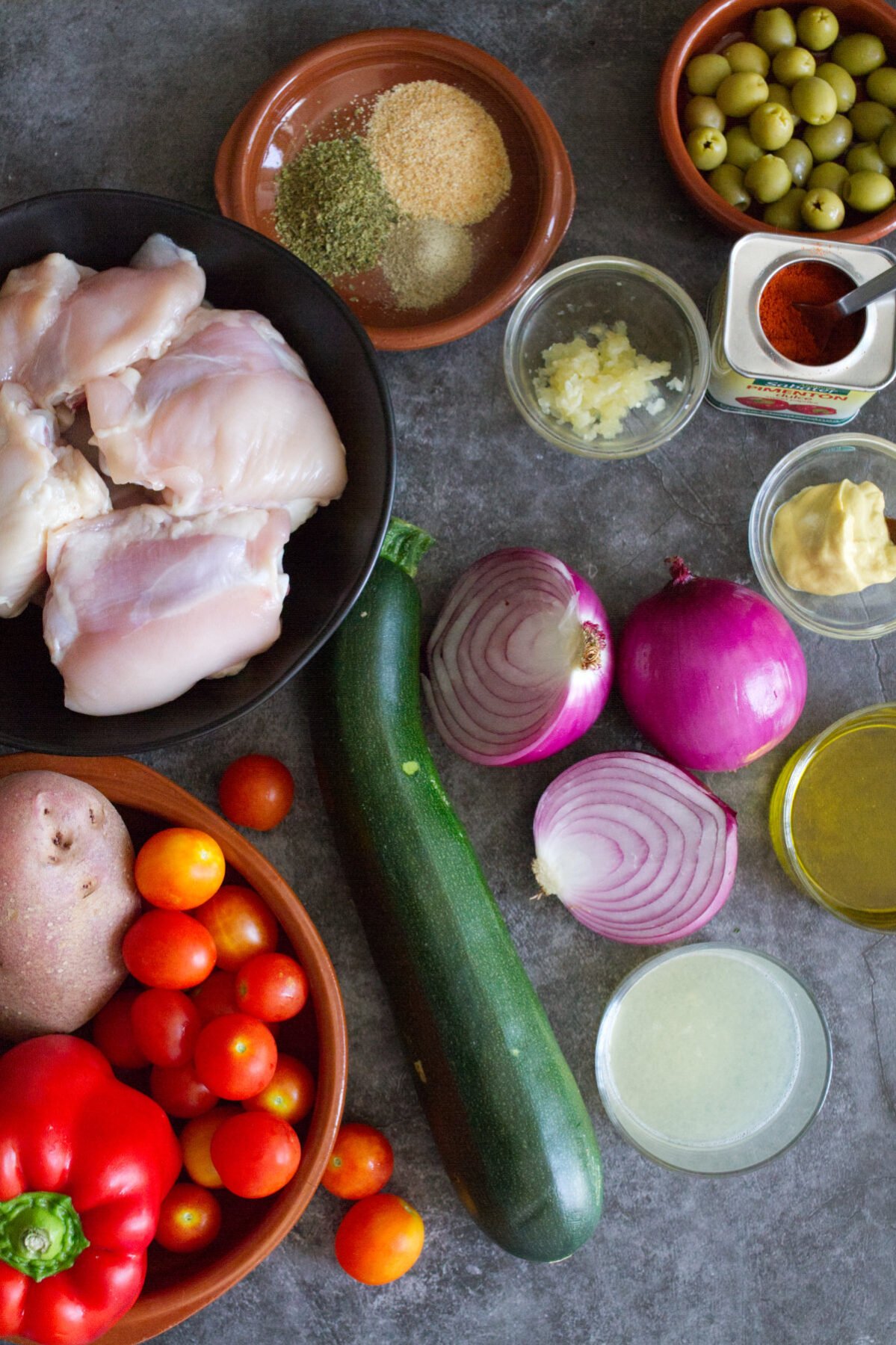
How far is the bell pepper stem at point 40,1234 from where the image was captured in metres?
1.15

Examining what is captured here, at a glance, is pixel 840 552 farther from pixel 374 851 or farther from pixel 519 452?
A: pixel 374 851

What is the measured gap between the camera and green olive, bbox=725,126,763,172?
146 centimetres

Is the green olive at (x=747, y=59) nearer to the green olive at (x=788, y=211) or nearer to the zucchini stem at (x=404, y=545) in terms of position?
the green olive at (x=788, y=211)

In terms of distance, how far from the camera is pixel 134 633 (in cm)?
118

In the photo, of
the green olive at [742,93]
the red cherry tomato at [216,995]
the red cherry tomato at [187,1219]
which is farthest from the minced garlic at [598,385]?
the red cherry tomato at [187,1219]

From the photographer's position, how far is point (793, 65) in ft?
4.75

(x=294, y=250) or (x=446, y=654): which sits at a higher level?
(x=294, y=250)

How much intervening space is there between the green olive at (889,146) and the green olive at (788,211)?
0.37ft

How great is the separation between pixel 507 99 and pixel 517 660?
0.76 m

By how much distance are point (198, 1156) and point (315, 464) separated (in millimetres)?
864

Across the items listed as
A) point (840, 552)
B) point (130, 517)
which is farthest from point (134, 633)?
point (840, 552)

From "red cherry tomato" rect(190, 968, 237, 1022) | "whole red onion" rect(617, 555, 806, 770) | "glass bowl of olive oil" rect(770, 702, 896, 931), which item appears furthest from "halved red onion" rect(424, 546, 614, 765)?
"red cherry tomato" rect(190, 968, 237, 1022)

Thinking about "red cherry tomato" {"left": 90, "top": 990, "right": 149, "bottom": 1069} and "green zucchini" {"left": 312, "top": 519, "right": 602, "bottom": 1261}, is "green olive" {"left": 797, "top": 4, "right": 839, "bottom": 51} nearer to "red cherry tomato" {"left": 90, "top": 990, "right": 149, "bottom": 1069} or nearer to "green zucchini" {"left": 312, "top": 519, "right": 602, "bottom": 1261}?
"green zucchini" {"left": 312, "top": 519, "right": 602, "bottom": 1261}

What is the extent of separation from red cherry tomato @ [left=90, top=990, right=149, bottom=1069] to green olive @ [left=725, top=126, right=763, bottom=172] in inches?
54.1
